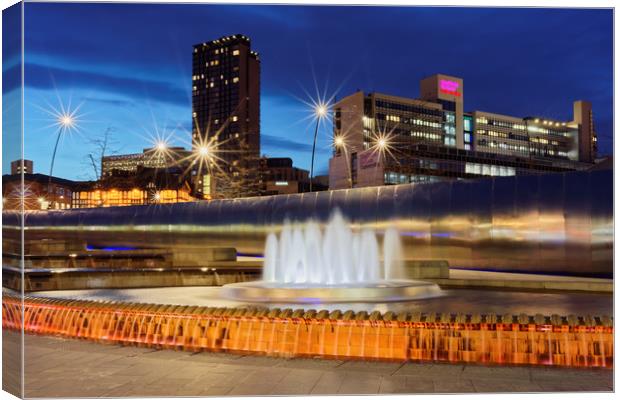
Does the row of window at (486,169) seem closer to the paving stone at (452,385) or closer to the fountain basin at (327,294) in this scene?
the fountain basin at (327,294)

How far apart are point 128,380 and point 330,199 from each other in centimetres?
1849

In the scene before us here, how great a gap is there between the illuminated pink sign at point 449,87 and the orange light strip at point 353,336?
123 metres

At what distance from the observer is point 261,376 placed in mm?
6020

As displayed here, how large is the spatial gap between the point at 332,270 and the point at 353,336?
31.7 ft

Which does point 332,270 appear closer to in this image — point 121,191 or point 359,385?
point 359,385

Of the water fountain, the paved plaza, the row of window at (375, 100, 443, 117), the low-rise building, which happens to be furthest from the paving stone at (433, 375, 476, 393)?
the row of window at (375, 100, 443, 117)

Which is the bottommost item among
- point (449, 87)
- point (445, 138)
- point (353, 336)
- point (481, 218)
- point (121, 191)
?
point (353, 336)

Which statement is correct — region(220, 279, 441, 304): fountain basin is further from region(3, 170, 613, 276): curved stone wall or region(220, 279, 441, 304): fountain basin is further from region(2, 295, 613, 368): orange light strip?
region(3, 170, 613, 276): curved stone wall

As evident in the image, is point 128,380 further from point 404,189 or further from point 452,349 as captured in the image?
point 404,189

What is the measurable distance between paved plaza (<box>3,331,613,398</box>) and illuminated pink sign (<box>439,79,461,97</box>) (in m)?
123

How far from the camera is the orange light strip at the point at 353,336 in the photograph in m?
6.52

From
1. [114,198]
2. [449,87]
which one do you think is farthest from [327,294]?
[449,87]

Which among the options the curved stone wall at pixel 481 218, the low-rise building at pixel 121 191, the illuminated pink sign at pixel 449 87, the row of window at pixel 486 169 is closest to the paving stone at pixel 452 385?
the curved stone wall at pixel 481 218

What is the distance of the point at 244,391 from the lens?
5.56 m
